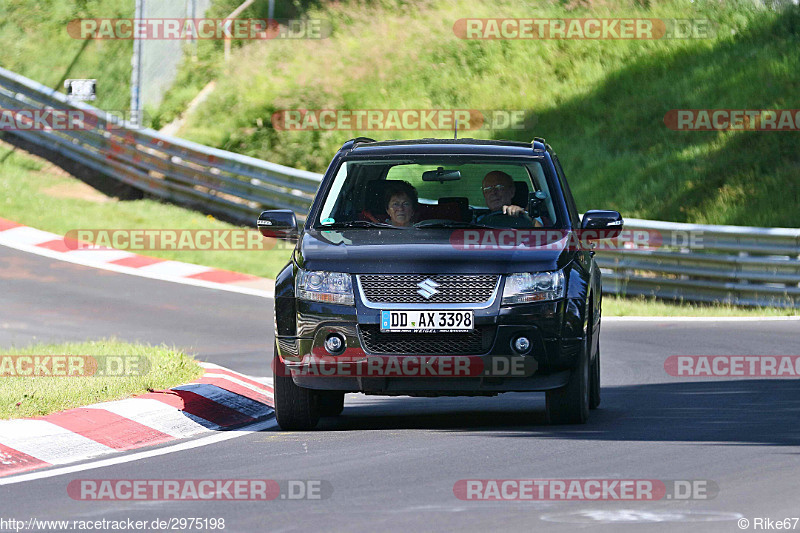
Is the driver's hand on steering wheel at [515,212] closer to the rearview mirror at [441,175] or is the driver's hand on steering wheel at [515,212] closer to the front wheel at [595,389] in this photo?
the rearview mirror at [441,175]

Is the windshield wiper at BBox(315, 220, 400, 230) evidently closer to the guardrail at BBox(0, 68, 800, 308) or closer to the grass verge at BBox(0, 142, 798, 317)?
the grass verge at BBox(0, 142, 798, 317)

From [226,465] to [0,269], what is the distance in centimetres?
1309

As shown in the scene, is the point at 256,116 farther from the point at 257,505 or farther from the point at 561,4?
the point at 257,505

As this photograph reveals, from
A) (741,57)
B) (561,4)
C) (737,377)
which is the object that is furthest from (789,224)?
(561,4)

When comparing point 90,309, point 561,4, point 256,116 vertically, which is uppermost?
point 561,4

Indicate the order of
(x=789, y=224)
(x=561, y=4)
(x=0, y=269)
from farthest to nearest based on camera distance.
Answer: (x=561, y=4) < (x=789, y=224) < (x=0, y=269)

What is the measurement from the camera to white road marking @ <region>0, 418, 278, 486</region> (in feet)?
26.3

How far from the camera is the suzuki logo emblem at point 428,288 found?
9234mm

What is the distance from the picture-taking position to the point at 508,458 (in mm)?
8203

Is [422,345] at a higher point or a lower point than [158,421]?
higher

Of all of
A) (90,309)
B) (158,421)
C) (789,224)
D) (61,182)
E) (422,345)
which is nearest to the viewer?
(422,345)

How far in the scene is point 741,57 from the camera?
2894cm

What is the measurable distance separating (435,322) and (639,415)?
200cm

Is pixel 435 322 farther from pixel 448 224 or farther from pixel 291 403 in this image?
pixel 291 403
